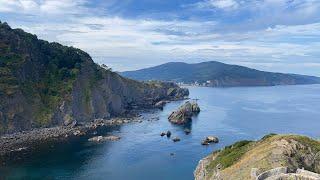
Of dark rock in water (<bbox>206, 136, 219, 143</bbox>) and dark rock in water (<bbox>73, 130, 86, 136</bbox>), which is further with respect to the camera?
dark rock in water (<bbox>73, 130, 86, 136</bbox>)

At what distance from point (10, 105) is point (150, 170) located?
6302cm

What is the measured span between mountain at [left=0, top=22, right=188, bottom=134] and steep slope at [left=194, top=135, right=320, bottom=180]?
85857mm

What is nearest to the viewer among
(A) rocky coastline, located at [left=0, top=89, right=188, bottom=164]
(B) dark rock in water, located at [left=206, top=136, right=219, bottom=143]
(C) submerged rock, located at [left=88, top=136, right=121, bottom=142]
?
(A) rocky coastline, located at [left=0, top=89, right=188, bottom=164]

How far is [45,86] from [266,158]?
118338 mm

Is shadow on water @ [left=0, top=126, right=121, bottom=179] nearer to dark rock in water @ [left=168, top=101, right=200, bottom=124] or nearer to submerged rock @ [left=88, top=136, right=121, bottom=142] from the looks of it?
submerged rock @ [left=88, top=136, right=121, bottom=142]

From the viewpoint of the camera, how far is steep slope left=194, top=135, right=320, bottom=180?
62097 millimetres

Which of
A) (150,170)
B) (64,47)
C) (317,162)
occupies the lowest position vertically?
(150,170)

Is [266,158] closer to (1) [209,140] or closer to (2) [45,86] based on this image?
(1) [209,140]

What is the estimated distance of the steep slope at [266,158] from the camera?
62.1 meters

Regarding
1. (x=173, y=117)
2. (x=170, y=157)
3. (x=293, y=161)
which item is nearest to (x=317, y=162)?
(x=293, y=161)

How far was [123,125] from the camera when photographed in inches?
6654

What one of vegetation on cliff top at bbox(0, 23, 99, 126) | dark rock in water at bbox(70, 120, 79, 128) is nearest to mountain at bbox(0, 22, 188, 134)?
vegetation on cliff top at bbox(0, 23, 99, 126)

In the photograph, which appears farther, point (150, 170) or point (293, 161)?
point (150, 170)

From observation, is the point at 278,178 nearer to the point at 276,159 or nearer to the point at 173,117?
the point at 276,159
